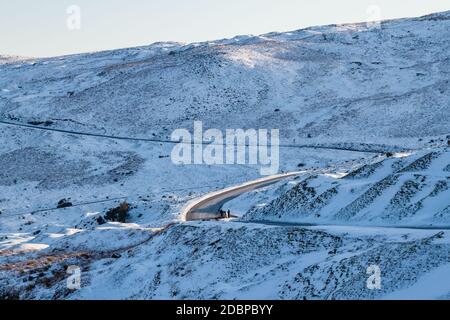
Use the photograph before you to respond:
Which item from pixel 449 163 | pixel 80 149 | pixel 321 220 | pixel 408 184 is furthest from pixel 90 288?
pixel 80 149

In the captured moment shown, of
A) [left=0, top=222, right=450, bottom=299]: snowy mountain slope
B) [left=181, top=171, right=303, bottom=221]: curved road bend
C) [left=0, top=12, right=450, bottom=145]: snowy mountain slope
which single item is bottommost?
[left=181, top=171, right=303, bottom=221]: curved road bend

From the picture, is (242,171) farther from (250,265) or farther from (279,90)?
(250,265)

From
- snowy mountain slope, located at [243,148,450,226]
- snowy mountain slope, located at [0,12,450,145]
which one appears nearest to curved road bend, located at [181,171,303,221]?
snowy mountain slope, located at [243,148,450,226]

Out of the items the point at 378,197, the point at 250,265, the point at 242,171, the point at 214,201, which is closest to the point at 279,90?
the point at 242,171

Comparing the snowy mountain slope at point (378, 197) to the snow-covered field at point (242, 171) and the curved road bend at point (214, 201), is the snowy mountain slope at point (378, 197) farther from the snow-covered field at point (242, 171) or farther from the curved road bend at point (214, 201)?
the curved road bend at point (214, 201)

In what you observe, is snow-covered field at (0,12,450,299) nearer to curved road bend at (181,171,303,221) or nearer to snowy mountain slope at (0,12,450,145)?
snowy mountain slope at (0,12,450,145)

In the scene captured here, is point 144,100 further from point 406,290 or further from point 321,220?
point 406,290
